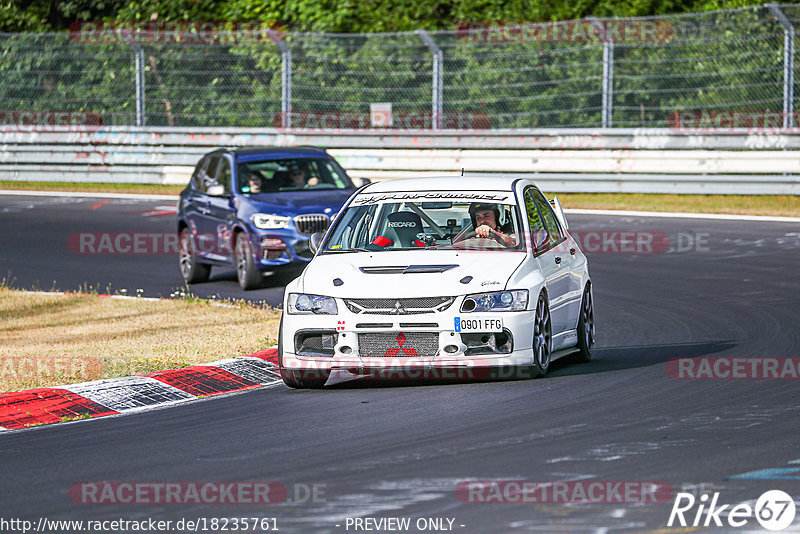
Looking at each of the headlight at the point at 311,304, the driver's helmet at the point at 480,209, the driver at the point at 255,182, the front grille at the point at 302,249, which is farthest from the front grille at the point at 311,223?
the headlight at the point at 311,304

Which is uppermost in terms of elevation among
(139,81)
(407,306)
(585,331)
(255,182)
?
(139,81)

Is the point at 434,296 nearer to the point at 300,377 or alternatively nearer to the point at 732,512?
the point at 300,377

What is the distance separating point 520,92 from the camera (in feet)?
88.4

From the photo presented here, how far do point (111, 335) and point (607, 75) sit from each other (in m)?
14.1

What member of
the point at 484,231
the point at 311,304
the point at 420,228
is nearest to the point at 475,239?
the point at 484,231

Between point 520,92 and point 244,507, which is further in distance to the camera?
point 520,92

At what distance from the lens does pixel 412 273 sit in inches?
385

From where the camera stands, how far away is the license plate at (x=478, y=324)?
9.52m

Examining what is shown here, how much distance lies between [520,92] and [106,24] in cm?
1432

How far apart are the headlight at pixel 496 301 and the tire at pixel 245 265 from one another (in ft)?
24.2

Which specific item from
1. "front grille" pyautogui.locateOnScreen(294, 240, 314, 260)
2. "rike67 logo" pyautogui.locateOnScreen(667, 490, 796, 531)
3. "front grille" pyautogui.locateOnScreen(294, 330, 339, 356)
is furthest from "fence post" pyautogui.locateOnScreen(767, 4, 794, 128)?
"rike67 logo" pyautogui.locateOnScreen(667, 490, 796, 531)

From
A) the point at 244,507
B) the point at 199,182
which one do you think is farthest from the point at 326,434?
the point at 199,182

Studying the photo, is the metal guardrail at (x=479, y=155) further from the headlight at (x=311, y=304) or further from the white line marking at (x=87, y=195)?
the headlight at (x=311, y=304)

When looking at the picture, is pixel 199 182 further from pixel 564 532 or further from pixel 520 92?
pixel 564 532
